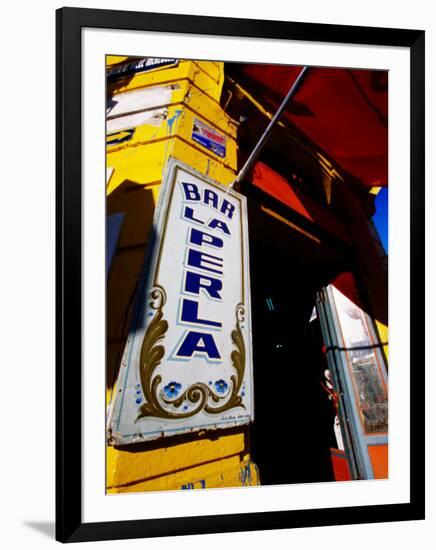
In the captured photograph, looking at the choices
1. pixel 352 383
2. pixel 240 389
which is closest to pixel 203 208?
pixel 240 389

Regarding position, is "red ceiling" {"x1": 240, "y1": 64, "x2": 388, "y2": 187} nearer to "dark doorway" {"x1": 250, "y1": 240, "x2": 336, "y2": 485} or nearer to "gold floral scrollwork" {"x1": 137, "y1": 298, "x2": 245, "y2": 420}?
"dark doorway" {"x1": 250, "y1": 240, "x2": 336, "y2": 485}

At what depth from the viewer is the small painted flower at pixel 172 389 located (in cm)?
224

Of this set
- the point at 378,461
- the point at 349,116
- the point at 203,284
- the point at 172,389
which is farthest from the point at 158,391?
the point at 349,116

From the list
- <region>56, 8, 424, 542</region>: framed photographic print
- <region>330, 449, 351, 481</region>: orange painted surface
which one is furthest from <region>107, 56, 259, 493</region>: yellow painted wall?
<region>330, 449, 351, 481</region>: orange painted surface

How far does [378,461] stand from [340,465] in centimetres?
12

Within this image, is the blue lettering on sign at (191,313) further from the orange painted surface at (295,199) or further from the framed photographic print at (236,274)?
the orange painted surface at (295,199)

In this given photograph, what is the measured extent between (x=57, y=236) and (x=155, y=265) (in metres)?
0.27

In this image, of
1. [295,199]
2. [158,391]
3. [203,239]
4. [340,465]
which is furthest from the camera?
[295,199]

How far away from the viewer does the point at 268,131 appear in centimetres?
244

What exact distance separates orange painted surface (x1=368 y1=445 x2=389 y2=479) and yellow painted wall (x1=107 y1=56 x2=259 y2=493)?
377 mm

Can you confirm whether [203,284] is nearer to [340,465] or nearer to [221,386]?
[221,386]

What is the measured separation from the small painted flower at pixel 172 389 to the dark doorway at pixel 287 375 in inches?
9.5

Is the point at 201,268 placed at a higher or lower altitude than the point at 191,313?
higher

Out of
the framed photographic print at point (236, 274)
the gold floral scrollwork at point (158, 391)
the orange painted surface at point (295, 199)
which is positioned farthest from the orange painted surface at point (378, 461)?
the orange painted surface at point (295, 199)
